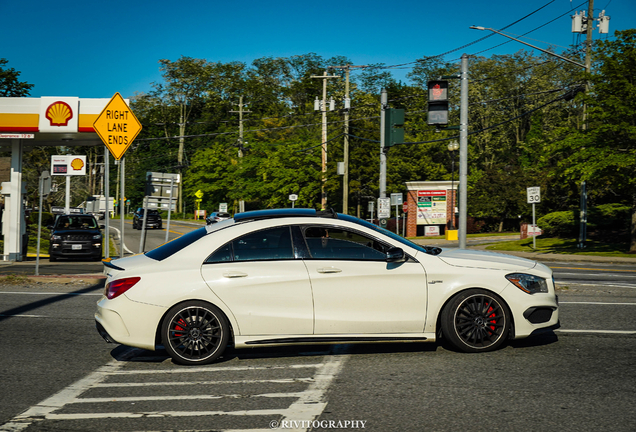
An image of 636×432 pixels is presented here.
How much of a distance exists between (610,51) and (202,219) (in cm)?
5764

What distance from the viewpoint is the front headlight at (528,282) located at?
666 centimetres

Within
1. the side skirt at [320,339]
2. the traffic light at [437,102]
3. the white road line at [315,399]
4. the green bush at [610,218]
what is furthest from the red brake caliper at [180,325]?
the green bush at [610,218]

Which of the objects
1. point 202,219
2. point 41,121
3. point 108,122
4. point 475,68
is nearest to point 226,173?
point 202,219

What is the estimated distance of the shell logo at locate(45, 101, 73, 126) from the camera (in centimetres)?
2247

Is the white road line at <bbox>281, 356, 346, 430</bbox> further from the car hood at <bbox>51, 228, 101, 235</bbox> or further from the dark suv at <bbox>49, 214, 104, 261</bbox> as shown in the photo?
the car hood at <bbox>51, 228, 101, 235</bbox>

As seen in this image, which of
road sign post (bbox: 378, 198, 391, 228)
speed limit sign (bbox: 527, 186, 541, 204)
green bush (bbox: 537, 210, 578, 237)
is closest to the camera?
road sign post (bbox: 378, 198, 391, 228)

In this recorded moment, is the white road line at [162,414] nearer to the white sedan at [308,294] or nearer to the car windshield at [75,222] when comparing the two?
the white sedan at [308,294]

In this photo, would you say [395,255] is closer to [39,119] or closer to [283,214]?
[283,214]

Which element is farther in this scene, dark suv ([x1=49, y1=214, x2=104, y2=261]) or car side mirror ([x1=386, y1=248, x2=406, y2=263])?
dark suv ([x1=49, y1=214, x2=104, y2=261])

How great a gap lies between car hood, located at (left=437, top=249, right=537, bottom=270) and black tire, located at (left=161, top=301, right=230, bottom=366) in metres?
2.41

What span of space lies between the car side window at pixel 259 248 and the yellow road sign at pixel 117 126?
921 centimetres

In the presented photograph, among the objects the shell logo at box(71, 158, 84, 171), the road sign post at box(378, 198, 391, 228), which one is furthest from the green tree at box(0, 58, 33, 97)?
the road sign post at box(378, 198, 391, 228)

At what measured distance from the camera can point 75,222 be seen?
24.9 m

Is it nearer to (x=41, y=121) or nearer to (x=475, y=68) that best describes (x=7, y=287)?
(x=41, y=121)
